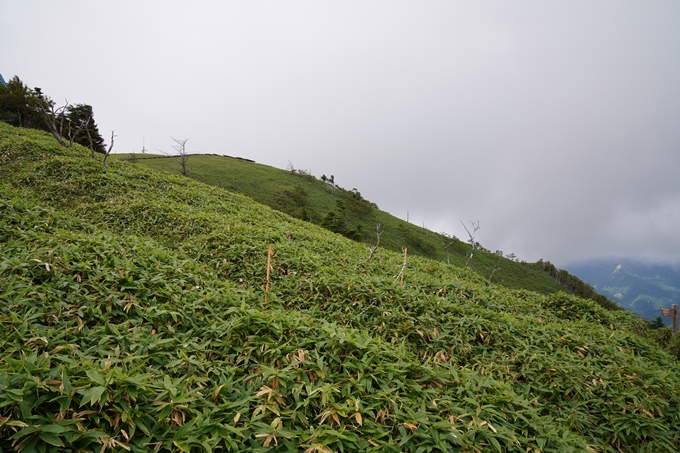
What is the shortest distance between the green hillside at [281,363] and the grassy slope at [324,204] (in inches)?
1198

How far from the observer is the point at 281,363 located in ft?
12.8

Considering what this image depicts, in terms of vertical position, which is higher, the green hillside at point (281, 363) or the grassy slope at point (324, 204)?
the grassy slope at point (324, 204)

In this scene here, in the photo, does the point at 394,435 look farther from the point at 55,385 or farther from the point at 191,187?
the point at 191,187

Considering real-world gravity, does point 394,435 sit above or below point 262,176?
below

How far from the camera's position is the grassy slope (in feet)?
130

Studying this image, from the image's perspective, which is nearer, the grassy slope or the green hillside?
the green hillside

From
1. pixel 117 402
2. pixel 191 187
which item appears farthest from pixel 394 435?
pixel 191 187

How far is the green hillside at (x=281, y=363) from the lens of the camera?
2.75 meters

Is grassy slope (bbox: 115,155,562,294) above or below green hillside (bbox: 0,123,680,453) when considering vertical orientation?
above

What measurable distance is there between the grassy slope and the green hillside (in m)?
30.4

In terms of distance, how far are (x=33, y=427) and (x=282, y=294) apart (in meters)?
4.53

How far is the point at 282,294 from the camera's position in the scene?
22.0 ft

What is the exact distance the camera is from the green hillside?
275 centimetres

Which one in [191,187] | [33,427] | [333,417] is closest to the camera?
[33,427]
